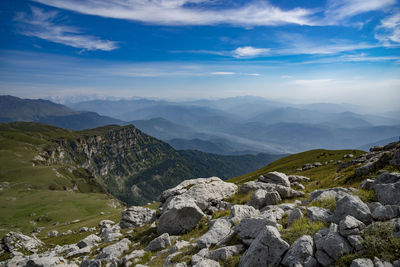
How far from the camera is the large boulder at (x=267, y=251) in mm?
8484

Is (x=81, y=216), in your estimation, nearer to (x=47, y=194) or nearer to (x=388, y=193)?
(x=47, y=194)

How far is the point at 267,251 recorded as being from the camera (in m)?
8.68

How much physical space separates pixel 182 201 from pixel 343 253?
13209mm

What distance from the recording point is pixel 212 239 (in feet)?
41.0

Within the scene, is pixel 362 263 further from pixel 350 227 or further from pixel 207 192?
pixel 207 192

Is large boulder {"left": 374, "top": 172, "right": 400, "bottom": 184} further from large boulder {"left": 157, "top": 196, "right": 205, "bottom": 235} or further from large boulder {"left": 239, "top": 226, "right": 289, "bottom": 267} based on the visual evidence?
large boulder {"left": 157, "top": 196, "right": 205, "bottom": 235}

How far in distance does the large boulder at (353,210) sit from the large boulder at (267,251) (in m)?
3.28

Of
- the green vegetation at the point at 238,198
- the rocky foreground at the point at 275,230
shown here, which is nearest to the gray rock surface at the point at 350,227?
the rocky foreground at the point at 275,230

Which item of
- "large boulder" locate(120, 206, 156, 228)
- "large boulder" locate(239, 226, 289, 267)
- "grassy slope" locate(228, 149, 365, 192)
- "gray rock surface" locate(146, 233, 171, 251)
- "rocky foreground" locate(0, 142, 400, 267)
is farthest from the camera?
"large boulder" locate(120, 206, 156, 228)

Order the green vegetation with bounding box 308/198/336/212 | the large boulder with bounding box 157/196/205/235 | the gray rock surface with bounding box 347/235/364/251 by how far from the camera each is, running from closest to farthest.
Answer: the gray rock surface with bounding box 347/235/364/251, the green vegetation with bounding box 308/198/336/212, the large boulder with bounding box 157/196/205/235

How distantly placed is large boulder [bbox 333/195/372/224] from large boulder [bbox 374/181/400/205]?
259 cm

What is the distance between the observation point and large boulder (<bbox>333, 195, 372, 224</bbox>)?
28.8 ft

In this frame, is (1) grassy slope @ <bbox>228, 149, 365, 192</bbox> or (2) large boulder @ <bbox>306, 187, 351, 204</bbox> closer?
(2) large boulder @ <bbox>306, 187, 351, 204</bbox>

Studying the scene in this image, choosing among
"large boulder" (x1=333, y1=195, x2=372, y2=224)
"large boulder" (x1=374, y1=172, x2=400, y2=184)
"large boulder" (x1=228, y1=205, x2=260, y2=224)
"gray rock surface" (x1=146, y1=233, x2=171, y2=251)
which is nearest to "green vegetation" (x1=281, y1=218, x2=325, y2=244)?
"large boulder" (x1=333, y1=195, x2=372, y2=224)
